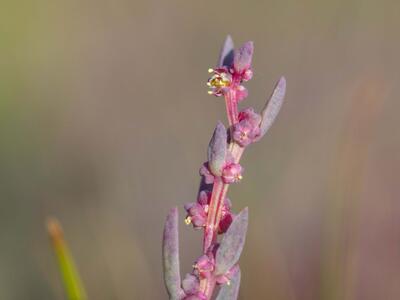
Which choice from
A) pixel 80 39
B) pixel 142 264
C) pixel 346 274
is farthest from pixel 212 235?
pixel 80 39

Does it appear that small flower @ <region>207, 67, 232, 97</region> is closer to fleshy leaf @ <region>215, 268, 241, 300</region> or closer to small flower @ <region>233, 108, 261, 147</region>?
small flower @ <region>233, 108, 261, 147</region>

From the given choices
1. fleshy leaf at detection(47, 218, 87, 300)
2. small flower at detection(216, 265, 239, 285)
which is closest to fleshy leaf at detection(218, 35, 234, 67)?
small flower at detection(216, 265, 239, 285)

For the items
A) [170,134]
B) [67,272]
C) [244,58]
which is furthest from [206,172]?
[170,134]

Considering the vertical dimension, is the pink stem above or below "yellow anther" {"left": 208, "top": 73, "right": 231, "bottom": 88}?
below

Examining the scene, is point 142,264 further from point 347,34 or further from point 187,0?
point 187,0

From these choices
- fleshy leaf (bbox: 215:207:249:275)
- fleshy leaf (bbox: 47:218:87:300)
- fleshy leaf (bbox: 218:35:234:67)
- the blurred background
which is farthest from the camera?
the blurred background

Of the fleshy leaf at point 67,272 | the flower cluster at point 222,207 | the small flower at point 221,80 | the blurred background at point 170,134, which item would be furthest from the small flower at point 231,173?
the blurred background at point 170,134

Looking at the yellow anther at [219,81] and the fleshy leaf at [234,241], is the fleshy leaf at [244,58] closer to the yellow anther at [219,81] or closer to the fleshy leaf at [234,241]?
the yellow anther at [219,81]
